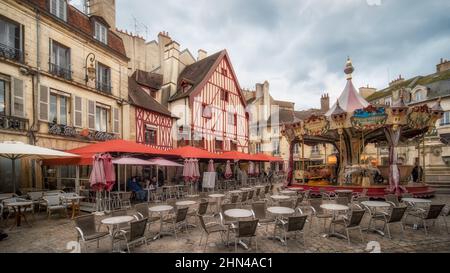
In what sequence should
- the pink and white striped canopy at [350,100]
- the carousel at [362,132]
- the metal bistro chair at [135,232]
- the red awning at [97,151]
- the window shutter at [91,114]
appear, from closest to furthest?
the metal bistro chair at [135,232], the red awning at [97,151], the carousel at [362,132], the window shutter at [91,114], the pink and white striped canopy at [350,100]

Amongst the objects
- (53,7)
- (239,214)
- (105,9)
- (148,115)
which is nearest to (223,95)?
(148,115)

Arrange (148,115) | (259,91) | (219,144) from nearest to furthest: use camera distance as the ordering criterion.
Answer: (148,115) < (219,144) < (259,91)

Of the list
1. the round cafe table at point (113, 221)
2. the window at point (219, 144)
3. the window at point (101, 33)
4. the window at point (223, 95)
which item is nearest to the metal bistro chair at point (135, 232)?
the round cafe table at point (113, 221)

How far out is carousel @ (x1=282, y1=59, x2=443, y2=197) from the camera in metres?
9.23

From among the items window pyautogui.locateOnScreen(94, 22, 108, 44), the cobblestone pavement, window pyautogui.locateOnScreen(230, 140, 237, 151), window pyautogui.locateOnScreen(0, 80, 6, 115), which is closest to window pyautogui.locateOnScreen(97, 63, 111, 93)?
window pyautogui.locateOnScreen(94, 22, 108, 44)

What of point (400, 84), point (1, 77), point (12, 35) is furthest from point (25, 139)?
point (400, 84)

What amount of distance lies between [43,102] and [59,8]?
4.21 m

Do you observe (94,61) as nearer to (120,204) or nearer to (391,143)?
(120,204)

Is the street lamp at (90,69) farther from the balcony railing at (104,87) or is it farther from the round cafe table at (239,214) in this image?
the round cafe table at (239,214)

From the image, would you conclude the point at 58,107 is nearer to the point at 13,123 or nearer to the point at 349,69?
the point at 13,123

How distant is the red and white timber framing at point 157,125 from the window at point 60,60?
407 centimetres

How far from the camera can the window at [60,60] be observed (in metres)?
9.69

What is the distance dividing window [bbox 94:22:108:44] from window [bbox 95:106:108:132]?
337 cm

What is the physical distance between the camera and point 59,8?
1007cm
